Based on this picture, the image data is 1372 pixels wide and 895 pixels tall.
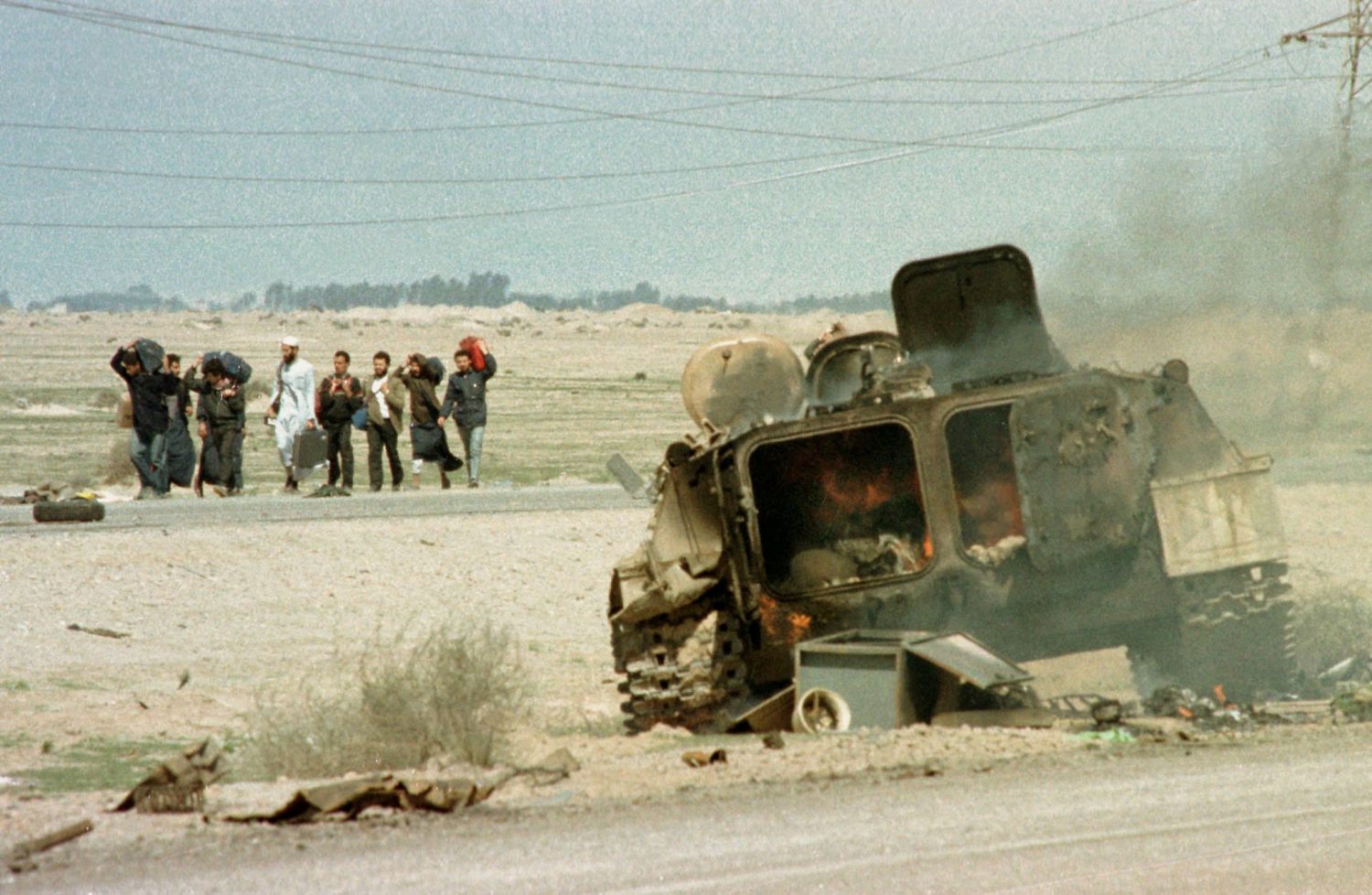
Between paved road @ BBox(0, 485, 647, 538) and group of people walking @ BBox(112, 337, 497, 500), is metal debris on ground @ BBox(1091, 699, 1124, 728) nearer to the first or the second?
paved road @ BBox(0, 485, 647, 538)

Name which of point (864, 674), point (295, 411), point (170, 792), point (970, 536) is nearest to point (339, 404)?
Answer: point (295, 411)

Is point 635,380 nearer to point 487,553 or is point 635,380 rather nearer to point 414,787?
point 487,553

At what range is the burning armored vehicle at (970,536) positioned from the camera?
447 inches

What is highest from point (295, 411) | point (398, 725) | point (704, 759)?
point (295, 411)

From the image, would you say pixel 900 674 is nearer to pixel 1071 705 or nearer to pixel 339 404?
pixel 1071 705

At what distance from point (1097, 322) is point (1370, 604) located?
3373 mm

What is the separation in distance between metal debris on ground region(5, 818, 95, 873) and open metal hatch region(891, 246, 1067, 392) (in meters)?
6.33

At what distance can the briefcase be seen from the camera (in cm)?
2469

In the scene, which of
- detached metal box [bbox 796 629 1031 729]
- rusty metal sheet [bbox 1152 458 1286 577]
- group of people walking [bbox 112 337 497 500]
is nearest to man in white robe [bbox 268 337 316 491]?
group of people walking [bbox 112 337 497 500]

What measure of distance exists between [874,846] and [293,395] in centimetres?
1772

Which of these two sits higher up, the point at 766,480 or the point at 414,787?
the point at 766,480

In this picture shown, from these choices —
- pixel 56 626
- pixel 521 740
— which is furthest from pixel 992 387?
pixel 56 626

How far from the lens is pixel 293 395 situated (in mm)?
23844

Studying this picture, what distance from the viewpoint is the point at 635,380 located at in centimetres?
6762
